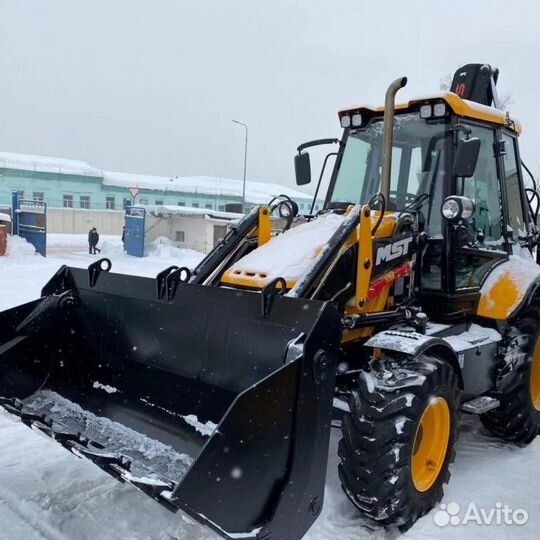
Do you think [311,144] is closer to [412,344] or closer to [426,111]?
[426,111]

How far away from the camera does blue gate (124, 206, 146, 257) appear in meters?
22.2

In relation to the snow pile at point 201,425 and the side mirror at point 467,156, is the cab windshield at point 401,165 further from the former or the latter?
the snow pile at point 201,425

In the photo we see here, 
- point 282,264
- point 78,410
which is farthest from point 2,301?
point 282,264

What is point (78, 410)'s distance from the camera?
3777mm

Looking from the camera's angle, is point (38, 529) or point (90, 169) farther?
point (90, 169)

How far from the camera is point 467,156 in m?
3.79

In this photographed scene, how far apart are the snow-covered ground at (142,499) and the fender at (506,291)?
1157 mm

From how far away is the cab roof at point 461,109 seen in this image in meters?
4.26

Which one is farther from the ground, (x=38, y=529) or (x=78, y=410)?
(x=78, y=410)

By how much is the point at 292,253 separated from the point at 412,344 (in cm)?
101

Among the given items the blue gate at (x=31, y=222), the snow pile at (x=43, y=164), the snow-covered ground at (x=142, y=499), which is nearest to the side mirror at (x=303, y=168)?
the snow-covered ground at (x=142, y=499)

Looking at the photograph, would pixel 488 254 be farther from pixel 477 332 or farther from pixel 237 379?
pixel 237 379

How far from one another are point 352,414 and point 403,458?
0.36 metres

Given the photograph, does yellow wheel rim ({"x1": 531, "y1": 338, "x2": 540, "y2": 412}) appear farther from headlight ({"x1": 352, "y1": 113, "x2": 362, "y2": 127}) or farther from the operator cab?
headlight ({"x1": 352, "y1": 113, "x2": 362, "y2": 127})
